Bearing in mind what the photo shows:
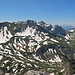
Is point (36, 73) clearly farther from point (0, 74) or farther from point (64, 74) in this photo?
point (0, 74)

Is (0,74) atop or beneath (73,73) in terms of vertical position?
atop

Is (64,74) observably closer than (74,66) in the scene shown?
Yes

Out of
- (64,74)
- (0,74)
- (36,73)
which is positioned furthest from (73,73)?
(0,74)

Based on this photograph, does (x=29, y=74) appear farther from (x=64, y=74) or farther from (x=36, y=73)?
(x=64, y=74)

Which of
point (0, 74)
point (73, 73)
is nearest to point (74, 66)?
point (73, 73)

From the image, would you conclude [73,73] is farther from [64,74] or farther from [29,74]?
[29,74]

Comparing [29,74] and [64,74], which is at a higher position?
[29,74]

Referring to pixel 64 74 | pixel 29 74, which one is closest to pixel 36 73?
pixel 29 74

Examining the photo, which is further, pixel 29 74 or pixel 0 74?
pixel 0 74
